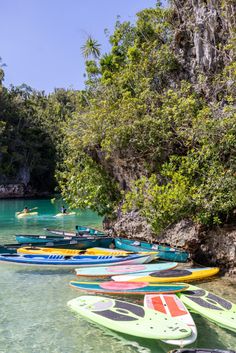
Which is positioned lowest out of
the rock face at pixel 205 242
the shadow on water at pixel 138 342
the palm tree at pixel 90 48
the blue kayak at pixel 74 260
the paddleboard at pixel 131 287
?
the shadow on water at pixel 138 342

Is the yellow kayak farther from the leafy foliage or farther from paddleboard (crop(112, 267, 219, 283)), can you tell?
paddleboard (crop(112, 267, 219, 283))

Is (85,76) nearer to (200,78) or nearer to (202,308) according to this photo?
(200,78)

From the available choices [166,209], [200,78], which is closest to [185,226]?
[166,209]

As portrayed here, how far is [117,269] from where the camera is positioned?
32.3 ft

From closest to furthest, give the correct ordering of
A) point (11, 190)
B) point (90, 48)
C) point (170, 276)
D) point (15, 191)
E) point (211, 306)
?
point (211, 306), point (170, 276), point (90, 48), point (11, 190), point (15, 191)

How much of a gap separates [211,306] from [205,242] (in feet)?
14.1

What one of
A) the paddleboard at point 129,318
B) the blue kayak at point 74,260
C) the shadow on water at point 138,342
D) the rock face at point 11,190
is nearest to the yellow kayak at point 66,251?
the blue kayak at point 74,260

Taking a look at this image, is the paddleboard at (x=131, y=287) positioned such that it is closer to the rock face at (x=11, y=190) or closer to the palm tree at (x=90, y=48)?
the palm tree at (x=90, y=48)

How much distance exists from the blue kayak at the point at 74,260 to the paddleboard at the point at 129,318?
316 centimetres

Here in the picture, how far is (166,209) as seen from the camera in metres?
10.7

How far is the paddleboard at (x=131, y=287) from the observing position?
25.8ft

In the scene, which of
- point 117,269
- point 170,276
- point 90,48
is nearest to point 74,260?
point 117,269

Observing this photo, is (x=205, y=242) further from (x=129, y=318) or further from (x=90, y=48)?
(x=90, y=48)

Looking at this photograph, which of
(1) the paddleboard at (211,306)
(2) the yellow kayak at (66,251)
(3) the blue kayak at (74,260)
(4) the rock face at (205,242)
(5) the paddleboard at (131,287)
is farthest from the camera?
(2) the yellow kayak at (66,251)
